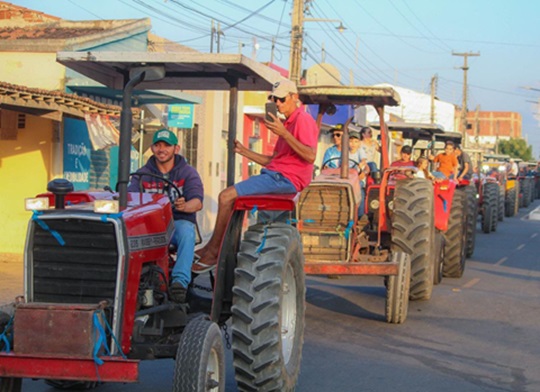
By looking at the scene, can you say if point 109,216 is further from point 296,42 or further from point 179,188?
point 296,42

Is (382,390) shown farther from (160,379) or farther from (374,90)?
(374,90)

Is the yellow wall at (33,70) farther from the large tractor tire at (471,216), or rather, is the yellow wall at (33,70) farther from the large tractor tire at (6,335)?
the large tractor tire at (6,335)

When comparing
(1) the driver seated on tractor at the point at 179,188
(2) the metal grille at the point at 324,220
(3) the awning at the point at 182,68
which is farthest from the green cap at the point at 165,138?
(2) the metal grille at the point at 324,220

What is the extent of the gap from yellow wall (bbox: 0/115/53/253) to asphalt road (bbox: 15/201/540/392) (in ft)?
18.7

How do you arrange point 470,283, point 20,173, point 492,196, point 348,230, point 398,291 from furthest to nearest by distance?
point 492,196, point 20,173, point 470,283, point 348,230, point 398,291

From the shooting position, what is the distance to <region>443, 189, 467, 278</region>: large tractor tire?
51.4 feet

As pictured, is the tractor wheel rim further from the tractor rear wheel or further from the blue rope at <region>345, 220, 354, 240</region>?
the tractor rear wheel

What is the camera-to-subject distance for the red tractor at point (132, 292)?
570 centimetres

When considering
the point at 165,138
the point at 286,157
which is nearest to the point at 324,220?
the point at 286,157

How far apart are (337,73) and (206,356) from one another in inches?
1471

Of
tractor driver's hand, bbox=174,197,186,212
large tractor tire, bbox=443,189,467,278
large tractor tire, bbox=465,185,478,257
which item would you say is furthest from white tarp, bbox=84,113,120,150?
tractor driver's hand, bbox=174,197,186,212

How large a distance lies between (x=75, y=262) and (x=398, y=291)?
18.4 ft

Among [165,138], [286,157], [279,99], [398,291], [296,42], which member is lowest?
[398,291]

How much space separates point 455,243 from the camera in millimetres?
15625
